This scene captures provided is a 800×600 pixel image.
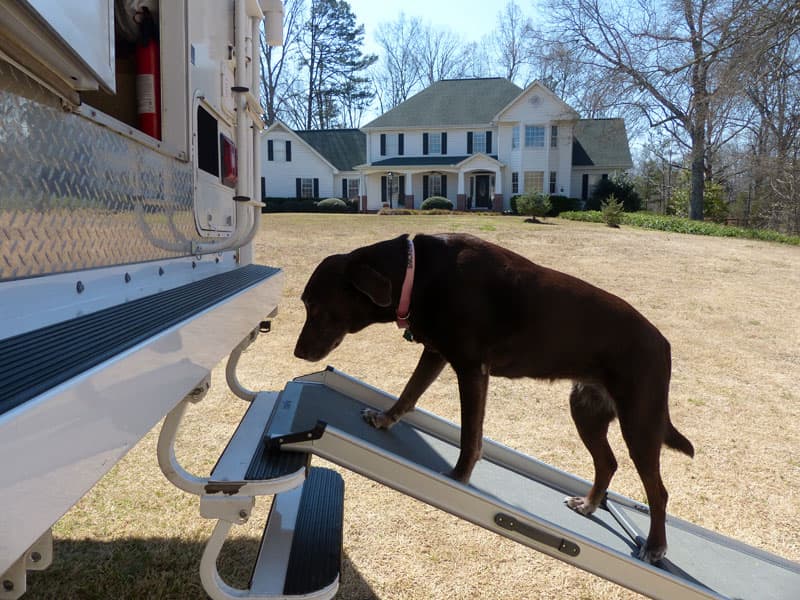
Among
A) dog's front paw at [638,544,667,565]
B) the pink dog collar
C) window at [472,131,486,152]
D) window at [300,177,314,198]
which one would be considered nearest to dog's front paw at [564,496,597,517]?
dog's front paw at [638,544,667,565]

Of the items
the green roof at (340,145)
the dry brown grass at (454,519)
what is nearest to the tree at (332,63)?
the green roof at (340,145)

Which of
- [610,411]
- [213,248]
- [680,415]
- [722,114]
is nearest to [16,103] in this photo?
[213,248]

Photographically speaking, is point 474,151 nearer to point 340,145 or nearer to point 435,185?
point 435,185

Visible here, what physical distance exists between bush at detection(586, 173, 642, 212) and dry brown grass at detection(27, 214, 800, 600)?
78.8 ft

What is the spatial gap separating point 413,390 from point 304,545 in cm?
88

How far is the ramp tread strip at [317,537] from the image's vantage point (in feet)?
7.55

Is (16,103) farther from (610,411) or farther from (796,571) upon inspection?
(796,571)

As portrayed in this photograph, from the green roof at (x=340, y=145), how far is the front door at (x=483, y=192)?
26.0 ft

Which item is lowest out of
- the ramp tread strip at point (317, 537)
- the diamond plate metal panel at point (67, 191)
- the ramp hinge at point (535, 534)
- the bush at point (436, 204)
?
the ramp tread strip at point (317, 537)

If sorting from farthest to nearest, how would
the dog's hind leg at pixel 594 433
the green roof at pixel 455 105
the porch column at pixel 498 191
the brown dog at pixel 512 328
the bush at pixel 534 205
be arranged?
the green roof at pixel 455 105
the porch column at pixel 498 191
the bush at pixel 534 205
the dog's hind leg at pixel 594 433
the brown dog at pixel 512 328

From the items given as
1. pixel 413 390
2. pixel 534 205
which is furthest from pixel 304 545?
pixel 534 205

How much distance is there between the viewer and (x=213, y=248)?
297 cm

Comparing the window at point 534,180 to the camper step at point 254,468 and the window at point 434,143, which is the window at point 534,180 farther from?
the camper step at point 254,468

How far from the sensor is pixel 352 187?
39219 mm
